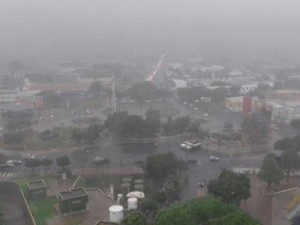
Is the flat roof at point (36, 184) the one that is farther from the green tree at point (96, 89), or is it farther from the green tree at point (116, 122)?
the green tree at point (96, 89)

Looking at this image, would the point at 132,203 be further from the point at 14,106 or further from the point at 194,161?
the point at 14,106

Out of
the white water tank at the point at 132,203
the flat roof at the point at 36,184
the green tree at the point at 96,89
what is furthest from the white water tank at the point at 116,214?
the green tree at the point at 96,89

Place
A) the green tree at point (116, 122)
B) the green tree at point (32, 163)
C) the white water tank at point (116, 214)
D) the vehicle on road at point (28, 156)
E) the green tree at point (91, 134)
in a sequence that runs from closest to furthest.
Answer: the white water tank at point (116, 214)
the green tree at point (32, 163)
the vehicle on road at point (28, 156)
the green tree at point (91, 134)
the green tree at point (116, 122)

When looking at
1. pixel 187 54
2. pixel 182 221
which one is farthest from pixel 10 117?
pixel 187 54

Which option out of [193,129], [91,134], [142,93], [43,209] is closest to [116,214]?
[43,209]

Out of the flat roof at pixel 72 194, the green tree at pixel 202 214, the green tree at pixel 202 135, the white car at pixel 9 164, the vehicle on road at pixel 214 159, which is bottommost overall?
the vehicle on road at pixel 214 159

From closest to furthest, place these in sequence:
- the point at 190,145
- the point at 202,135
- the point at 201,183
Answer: the point at 201,183 < the point at 190,145 < the point at 202,135

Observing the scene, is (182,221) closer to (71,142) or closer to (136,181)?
(136,181)
